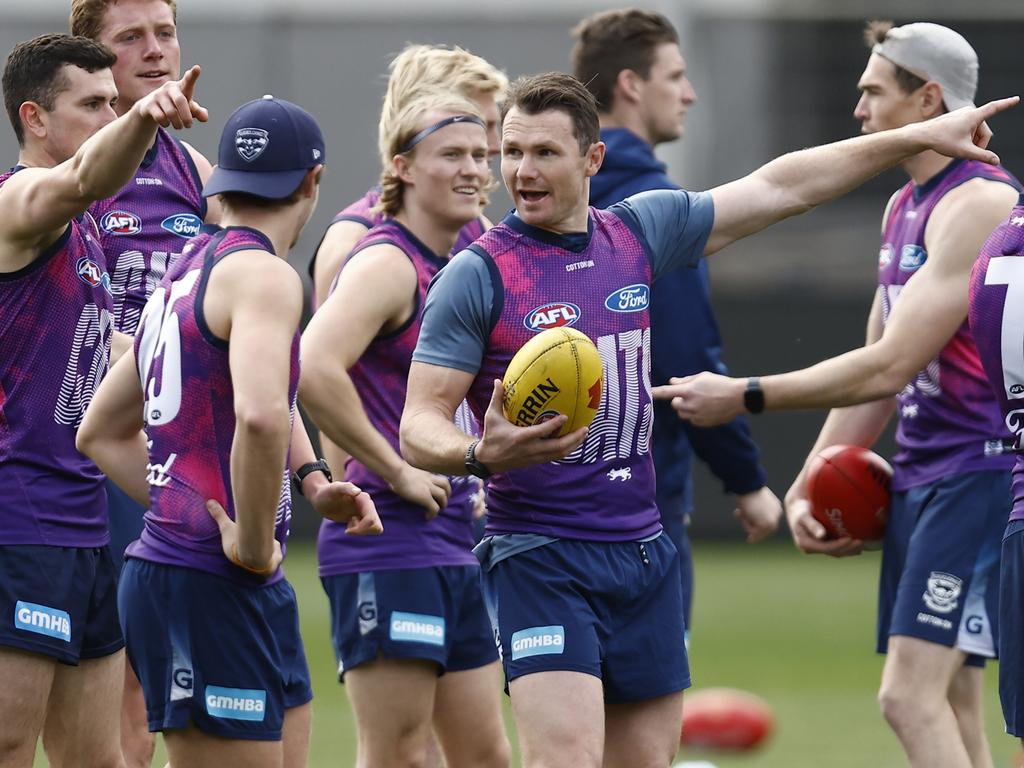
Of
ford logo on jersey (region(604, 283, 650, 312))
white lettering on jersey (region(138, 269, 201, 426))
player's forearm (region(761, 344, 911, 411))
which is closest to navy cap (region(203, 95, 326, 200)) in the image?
white lettering on jersey (region(138, 269, 201, 426))

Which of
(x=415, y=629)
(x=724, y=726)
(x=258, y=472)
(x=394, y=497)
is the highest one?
(x=258, y=472)

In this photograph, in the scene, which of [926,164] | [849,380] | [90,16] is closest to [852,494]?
[849,380]

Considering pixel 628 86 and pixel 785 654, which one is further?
pixel 785 654

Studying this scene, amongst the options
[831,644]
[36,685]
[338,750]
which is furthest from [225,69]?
[36,685]

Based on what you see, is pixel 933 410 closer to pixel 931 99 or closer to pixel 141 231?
Result: pixel 931 99

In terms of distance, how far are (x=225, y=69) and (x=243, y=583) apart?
46.1 feet

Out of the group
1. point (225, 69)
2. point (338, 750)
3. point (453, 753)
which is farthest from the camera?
point (225, 69)

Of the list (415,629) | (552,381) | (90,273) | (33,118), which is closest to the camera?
(552,381)

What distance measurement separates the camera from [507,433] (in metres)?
4.75

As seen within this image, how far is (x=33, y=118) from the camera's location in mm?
5590

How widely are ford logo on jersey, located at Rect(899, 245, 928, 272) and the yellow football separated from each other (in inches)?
76.7

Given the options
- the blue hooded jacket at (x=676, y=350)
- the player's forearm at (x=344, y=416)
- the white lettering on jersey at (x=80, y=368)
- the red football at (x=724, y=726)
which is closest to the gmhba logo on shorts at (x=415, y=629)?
the player's forearm at (x=344, y=416)

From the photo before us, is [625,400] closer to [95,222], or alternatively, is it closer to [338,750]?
[95,222]

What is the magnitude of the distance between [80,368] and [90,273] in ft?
0.97
